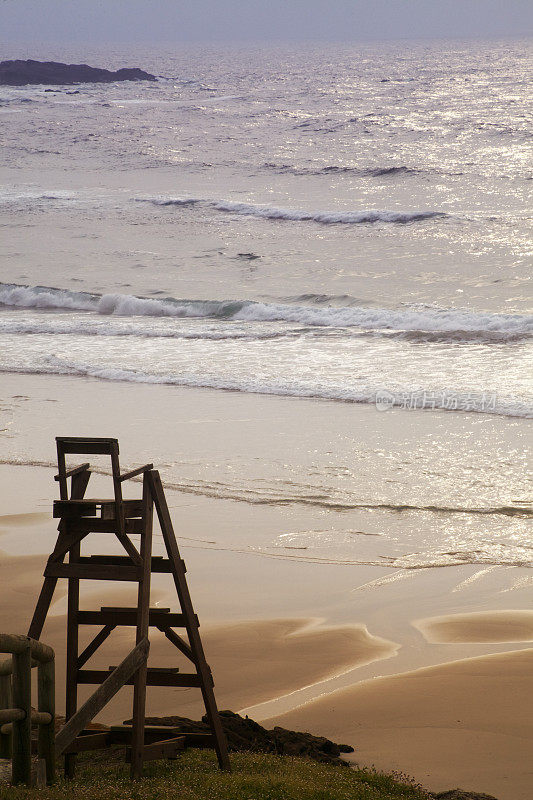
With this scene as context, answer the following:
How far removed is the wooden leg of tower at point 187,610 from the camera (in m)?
4.29

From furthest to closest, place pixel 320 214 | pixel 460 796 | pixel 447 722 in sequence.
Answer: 1. pixel 320 214
2. pixel 447 722
3. pixel 460 796

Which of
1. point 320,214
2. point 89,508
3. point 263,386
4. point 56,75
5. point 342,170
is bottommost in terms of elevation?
point 263,386

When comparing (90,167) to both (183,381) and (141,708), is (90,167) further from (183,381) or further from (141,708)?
(141,708)

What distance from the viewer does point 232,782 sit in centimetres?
421

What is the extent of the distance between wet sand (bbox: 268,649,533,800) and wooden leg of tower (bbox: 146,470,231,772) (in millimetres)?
909

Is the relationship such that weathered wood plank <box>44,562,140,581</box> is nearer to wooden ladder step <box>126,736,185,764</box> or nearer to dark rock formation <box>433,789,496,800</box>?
wooden ladder step <box>126,736,185,764</box>

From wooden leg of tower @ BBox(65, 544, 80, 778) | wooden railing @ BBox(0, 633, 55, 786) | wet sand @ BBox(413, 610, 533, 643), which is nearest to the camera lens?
wooden railing @ BBox(0, 633, 55, 786)

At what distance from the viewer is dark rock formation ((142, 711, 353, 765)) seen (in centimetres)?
483

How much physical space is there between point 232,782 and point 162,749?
39 centimetres

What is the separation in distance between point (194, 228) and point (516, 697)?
89.0 feet

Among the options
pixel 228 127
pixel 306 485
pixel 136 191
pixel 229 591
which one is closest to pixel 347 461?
pixel 306 485

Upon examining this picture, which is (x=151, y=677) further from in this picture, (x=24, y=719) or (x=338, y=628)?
(x=338, y=628)

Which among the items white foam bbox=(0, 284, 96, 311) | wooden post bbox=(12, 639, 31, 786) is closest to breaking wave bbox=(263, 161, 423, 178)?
white foam bbox=(0, 284, 96, 311)

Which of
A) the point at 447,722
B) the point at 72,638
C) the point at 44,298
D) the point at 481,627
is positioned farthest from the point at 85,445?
the point at 44,298
